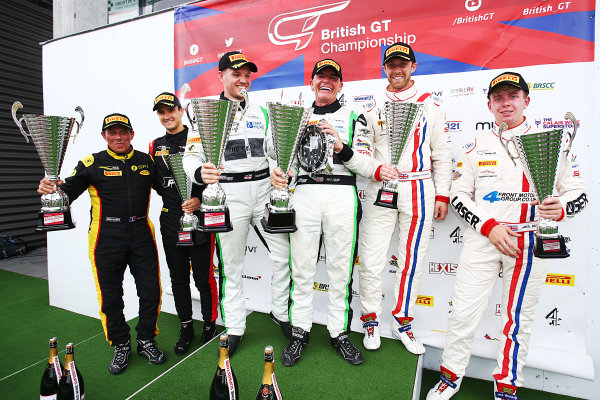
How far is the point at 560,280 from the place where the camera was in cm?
224

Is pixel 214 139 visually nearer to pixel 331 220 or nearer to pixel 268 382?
Answer: pixel 331 220

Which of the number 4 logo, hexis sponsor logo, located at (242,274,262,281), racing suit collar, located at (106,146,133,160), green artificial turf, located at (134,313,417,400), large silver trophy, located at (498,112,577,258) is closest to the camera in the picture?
large silver trophy, located at (498,112,577,258)

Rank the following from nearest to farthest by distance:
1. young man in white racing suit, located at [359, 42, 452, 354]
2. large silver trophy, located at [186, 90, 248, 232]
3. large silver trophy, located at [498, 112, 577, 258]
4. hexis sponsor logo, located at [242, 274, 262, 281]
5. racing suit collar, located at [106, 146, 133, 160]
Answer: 1. large silver trophy, located at [498, 112, 577, 258]
2. large silver trophy, located at [186, 90, 248, 232]
3. young man in white racing suit, located at [359, 42, 452, 354]
4. racing suit collar, located at [106, 146, 133, 160]
5. hexis sponsor logo, located at [242, 274, 262, 281]

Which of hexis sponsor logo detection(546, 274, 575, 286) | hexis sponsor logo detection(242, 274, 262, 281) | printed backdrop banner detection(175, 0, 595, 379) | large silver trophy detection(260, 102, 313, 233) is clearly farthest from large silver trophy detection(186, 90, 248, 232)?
hexis sponsor logo detection(546, 274, 575, 286)

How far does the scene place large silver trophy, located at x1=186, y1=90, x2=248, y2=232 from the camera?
1.67 metres

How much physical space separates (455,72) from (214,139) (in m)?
1.87

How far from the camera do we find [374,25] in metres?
2.58

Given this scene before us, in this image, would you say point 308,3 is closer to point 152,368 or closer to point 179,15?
point 179,15

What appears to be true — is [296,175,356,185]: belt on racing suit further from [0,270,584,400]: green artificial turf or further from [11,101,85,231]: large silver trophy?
[11,101,85,231]: large silver trophy

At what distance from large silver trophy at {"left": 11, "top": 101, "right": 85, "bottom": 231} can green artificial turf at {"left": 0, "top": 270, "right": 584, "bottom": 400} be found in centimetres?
111

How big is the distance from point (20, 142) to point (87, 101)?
386 centimetres

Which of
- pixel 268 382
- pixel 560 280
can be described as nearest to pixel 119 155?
pixel 268 382

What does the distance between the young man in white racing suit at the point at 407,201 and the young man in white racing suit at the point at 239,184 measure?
626mm

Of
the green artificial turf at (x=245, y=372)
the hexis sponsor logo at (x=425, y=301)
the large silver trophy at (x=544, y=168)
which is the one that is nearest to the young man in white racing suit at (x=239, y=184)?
the green artificial turf at (x=245, y=372)
